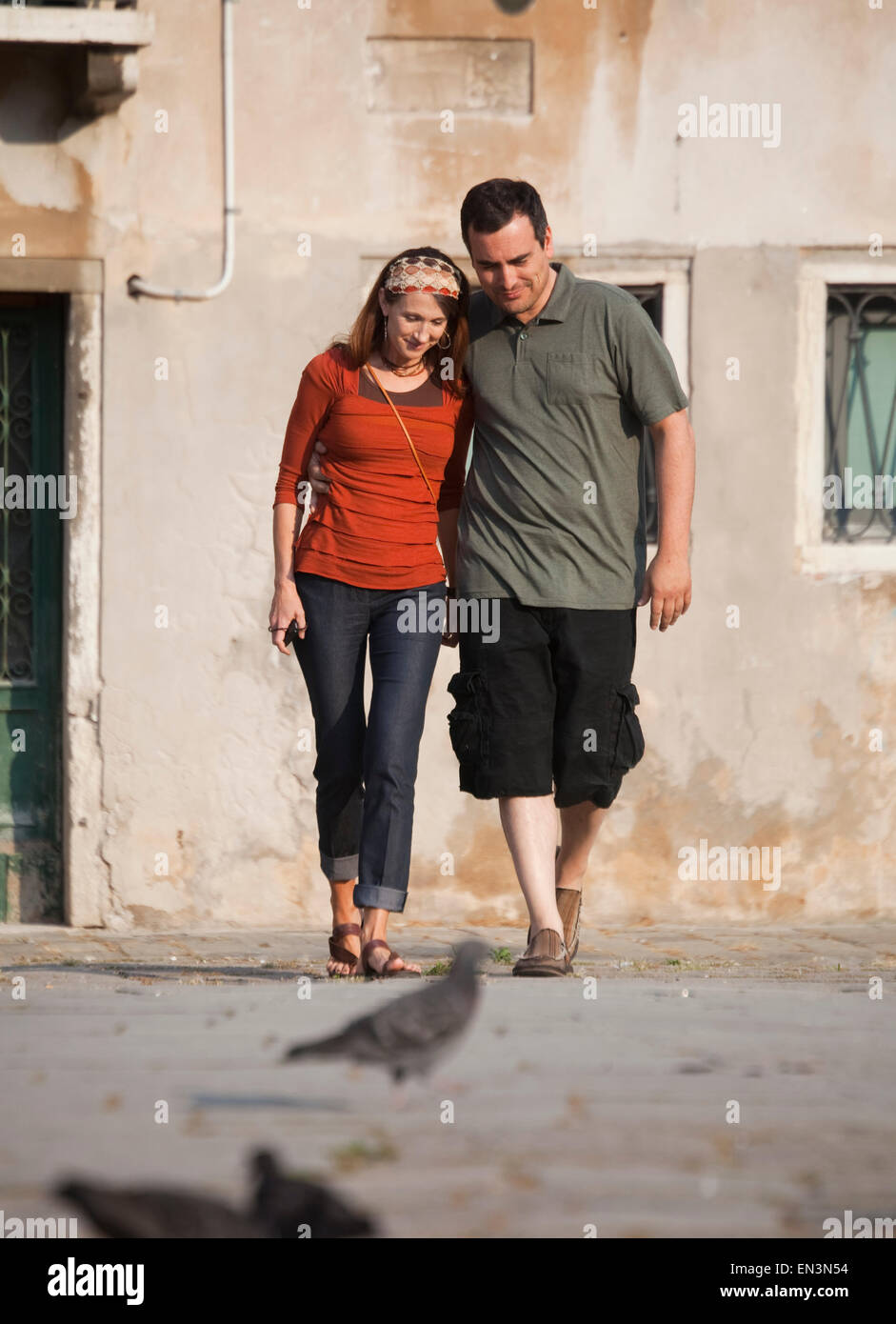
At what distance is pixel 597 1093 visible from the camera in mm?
2912

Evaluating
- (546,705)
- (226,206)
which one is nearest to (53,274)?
(226,206)

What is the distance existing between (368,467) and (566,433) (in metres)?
0.54

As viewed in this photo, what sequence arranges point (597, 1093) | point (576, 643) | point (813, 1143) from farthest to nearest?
point (576, 643)
point (597, 1093)
point (813, 1143)

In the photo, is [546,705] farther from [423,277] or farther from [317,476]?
[423,277]

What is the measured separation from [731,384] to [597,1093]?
5.19 metres

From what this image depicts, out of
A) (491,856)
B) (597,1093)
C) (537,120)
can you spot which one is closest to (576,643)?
(597,1093)

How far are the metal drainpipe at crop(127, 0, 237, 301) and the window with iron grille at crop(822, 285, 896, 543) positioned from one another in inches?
103

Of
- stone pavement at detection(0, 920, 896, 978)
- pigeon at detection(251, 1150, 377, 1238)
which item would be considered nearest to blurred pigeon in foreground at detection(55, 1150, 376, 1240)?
pigeon at detection(251, 1150, 377, 1238)

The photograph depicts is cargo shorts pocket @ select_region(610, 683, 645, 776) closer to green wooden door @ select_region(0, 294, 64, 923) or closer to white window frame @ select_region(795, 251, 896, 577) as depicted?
white window frame @ select_region(795, 251, 896, 577)

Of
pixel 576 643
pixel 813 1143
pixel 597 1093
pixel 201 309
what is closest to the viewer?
pixel 813 1143

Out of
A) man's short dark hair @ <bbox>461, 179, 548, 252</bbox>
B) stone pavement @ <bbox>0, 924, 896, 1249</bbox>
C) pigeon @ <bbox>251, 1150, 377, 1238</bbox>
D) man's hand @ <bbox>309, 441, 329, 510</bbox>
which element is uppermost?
man's short dark hair @ <bbox>461, 179, 548, 252</bbox>

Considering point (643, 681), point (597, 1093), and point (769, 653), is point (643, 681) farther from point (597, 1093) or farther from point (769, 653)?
point (597, 1093)

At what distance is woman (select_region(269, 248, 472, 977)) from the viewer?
4691 mm

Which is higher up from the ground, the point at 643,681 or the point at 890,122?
the point at 890,122
